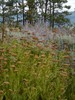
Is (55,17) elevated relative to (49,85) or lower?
lower

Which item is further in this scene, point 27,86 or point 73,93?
point 73,93

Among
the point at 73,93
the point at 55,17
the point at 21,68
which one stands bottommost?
the point at 55,17

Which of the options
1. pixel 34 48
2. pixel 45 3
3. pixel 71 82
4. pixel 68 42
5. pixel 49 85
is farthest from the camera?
pixel 45 3

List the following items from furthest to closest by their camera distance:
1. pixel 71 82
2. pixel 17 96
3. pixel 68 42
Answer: pixel 68 42 → pixel 71 82 → pixel 17 96

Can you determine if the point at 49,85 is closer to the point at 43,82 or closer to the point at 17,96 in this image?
the point at 43,82

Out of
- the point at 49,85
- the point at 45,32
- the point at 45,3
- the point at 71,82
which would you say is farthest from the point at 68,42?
the point at 45,3

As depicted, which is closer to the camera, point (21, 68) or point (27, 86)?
point (27, 86)

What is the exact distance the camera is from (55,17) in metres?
35.2

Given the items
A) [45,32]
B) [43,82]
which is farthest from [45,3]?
[43,82]

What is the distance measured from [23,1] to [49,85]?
3169 centimetres

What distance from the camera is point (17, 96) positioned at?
461cm

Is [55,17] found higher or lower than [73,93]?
lower

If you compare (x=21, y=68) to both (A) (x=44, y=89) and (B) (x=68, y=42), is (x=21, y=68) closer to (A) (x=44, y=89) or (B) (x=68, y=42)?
(A) (x=44, y=89)

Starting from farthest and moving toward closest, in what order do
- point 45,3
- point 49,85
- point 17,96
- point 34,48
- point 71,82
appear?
point 45,3 < point 34,48 < point 71,82 < point 49,85 < point 17,96
